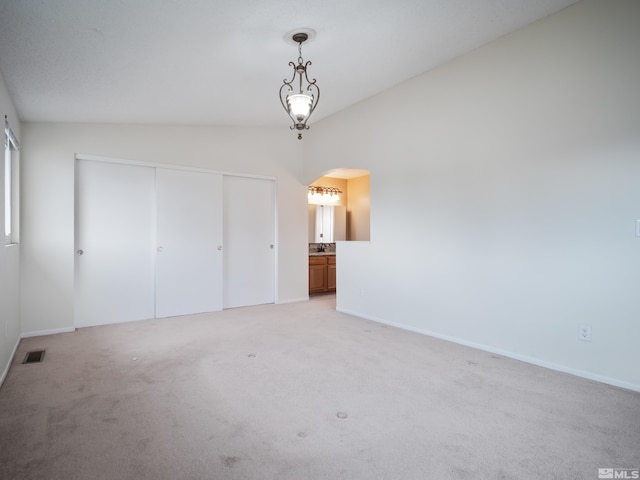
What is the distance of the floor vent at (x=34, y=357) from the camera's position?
3.14 meters

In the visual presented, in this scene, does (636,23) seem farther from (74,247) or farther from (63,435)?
(74,247)

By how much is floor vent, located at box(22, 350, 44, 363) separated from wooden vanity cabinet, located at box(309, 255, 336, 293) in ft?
13.2

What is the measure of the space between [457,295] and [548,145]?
64.1 inches

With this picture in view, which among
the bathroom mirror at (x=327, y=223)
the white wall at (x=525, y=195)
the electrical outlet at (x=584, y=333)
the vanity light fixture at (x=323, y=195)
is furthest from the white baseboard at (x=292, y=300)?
the electrical outlet at (x=584, y=333)

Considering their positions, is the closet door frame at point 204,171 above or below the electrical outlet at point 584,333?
above

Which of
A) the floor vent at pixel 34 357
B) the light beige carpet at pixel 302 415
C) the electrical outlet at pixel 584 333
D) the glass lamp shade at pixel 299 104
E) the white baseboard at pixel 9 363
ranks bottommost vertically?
the light beige carpet at pixel 302 415

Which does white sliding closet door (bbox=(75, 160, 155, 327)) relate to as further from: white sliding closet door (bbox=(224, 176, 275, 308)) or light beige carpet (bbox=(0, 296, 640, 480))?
white sliding closet door (bbox=(224, 176, 275, 308))

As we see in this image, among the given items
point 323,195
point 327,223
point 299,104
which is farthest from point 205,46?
point 327,223

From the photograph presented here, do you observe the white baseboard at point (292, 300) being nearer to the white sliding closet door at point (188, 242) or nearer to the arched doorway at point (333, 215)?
the arched doorway at point (333, 215)

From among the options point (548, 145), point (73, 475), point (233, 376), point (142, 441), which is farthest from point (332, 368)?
point (548, 145)

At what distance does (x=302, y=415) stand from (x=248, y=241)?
3637mm

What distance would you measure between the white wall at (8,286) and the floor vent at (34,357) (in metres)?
0.12

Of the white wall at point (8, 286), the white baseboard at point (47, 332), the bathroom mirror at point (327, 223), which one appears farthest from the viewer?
the bathroom mirror at point (327, 223)

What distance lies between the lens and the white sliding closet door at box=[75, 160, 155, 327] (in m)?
4.27
